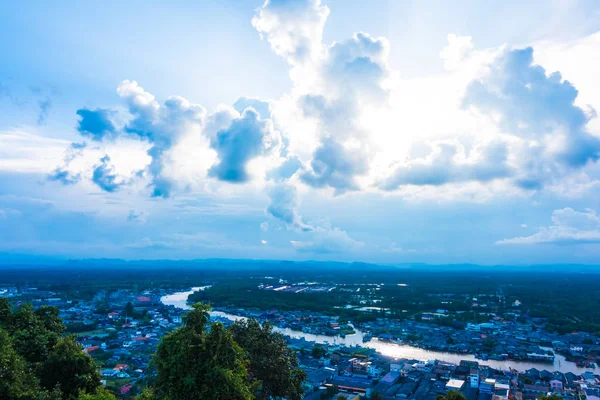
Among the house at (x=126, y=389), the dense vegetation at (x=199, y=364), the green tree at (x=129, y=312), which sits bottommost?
the house at (x=126, y=389)

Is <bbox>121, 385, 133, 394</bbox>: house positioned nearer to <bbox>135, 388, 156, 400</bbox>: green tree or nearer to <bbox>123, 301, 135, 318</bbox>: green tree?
<bbox>135, 388, 156, 400</bbox>: green tree

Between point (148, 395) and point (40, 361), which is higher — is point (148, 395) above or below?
above

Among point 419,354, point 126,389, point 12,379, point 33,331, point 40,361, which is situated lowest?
point 419,354

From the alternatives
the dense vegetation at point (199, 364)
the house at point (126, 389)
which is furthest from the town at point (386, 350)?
the dense vegetation at point (199, 364)

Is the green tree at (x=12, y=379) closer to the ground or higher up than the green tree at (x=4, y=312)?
closer to the ground

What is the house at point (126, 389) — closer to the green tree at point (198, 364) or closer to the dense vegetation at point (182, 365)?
Result: the dense vegetation at point (182, 365)

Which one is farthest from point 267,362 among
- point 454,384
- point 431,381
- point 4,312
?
point 431,381

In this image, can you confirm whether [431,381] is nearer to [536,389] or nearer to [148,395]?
[536,389]

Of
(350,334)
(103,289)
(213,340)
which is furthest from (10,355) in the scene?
(103,289)
